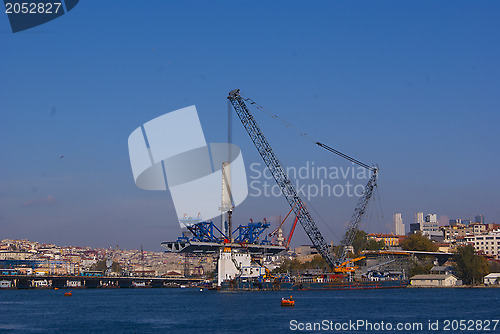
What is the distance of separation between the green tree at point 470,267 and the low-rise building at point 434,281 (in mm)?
1826

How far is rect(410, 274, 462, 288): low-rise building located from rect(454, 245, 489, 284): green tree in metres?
1.83

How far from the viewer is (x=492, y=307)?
237ft

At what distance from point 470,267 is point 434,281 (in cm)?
788

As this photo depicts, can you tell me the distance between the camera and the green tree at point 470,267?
441 feet

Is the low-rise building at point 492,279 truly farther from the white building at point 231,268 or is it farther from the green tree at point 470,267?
the white building at point 231,268

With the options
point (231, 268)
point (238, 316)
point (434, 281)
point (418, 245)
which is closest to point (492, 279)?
point (434, 281)

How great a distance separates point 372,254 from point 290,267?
30519 millimetres

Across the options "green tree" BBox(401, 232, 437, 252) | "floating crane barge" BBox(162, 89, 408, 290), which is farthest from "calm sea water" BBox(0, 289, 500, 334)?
"green tree" BBox(401, 232, 437, 252)

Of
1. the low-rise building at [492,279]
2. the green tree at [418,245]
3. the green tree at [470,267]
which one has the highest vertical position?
the green tree at [418,245]

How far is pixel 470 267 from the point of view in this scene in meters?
134

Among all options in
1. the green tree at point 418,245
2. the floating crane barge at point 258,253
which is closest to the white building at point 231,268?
the floating crane barge at point 258,253

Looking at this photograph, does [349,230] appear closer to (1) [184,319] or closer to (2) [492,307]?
(2) [492,307]

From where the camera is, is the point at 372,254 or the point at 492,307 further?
the point at 372,254

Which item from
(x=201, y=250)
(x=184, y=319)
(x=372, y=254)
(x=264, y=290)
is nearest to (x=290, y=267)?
(x=372, y=254)
